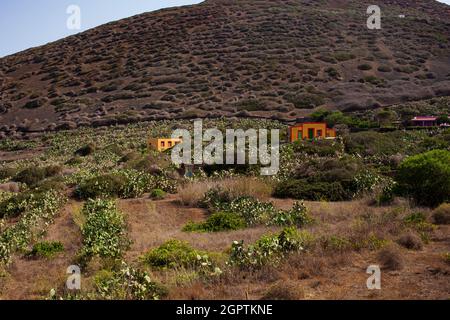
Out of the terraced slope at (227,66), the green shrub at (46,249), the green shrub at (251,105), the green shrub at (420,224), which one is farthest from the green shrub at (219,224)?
the green shrub at (251,105)

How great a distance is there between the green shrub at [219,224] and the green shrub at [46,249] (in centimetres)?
333

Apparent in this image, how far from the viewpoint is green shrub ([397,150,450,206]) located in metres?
13.2

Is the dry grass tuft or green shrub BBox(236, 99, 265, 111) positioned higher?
green shrub BBox(236, 99, 265, 111)

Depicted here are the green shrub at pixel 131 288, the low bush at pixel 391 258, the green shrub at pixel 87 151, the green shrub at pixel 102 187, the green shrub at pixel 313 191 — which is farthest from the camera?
the green shrub at pixel 87 151

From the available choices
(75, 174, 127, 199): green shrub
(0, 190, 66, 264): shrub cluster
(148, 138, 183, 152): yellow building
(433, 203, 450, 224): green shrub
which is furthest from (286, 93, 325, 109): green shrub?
(433, 203, 450, 224): green shrub

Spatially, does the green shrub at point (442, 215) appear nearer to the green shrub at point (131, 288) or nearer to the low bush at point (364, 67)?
the green shrub at point (131, 288)

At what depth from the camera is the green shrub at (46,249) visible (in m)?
11.0

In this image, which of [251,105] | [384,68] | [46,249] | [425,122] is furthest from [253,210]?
[384,68]

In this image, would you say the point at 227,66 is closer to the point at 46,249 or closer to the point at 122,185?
the point at 122,185

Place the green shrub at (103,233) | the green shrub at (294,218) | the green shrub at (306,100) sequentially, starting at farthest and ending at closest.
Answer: the green shrub at (306,100)
the green shrub at (294,218)
the green shrub at (103,233)

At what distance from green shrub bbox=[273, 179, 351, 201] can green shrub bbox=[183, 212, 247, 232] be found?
147 inches

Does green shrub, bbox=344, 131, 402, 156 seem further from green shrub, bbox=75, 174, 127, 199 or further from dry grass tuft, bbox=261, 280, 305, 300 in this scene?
dry grass tuft, bbox=261, 280, 305, 300
